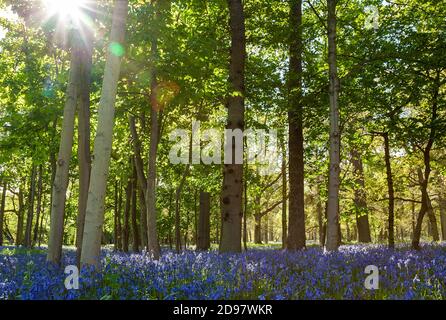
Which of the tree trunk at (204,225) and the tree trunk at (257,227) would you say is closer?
the tree trunk at (204,225)

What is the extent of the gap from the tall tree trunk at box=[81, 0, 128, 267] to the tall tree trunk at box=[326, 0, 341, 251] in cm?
576

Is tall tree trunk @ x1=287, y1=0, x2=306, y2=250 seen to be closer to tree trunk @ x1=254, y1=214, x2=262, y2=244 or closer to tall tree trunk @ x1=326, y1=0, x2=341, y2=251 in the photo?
tall tree trunk @ x1=326, y1=0, x2=341, y2=251

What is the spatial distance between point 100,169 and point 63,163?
3008mm

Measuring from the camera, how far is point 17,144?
10.9m

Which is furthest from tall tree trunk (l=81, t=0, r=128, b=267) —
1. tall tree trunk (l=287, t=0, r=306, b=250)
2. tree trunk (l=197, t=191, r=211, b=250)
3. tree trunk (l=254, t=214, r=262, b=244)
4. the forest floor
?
tree trunk (l=254, t=214, r=262, b=244)

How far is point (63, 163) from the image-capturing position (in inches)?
323

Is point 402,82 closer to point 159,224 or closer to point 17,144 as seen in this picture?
point 17,144

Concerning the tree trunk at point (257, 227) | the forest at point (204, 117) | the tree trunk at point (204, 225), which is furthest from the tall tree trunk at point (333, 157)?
the tree trunk at point (257, 227)

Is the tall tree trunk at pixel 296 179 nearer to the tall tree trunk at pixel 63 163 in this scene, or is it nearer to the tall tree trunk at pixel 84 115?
the tall tree trunk at pixel 84 115

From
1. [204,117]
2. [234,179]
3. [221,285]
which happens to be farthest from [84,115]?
[204,117]

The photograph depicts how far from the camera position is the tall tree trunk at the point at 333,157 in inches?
382

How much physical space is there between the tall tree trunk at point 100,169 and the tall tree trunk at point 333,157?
5759 mm
